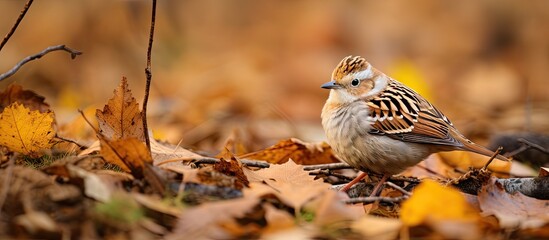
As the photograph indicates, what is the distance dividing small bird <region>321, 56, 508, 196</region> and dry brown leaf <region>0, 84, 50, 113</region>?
174 centimetres

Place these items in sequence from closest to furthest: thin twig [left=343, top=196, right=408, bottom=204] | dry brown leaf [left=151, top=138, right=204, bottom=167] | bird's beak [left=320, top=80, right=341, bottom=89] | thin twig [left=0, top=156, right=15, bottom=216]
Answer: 1. thin twig [left=0, top=156, right=15, bottom=216]
2. thin twig [left=343, top=196, right=408, bottom=204]
3. dry brown leaf [left=151, top=138, right=204, bottom=167]
4. bird's beak [left=320, top=80, right=341, bottom=89]

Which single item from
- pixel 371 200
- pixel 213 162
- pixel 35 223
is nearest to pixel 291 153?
pixel 213 162

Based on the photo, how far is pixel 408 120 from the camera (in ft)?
16.8

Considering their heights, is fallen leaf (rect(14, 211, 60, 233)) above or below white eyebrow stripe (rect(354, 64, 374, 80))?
below

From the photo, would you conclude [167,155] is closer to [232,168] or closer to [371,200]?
[232,168]

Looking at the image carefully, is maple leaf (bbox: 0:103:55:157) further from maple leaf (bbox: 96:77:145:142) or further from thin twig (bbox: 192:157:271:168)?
thin twig (bbox: 192:157:271:168)

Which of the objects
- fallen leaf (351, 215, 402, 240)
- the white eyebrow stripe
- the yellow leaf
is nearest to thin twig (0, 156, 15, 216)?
fallen leaf (351, 215, 402, 240)

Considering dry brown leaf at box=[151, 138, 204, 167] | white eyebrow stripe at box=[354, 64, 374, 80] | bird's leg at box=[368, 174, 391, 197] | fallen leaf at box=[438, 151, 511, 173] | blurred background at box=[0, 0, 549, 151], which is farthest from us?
blurred background at box=[0, 0, 549, 151]

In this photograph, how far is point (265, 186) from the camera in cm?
352

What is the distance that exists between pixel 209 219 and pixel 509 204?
61.7 inches

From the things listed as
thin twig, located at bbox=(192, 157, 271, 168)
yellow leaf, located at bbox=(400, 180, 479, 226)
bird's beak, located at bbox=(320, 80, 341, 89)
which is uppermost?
bird's beak, located at bbox=(320, 80, 341, 89)

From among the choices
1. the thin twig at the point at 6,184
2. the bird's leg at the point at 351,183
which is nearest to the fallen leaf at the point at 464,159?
the bird's leg at the point at 351,183

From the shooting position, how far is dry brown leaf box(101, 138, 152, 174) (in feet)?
11.3

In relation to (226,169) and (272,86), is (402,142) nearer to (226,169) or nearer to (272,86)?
(226,169)
